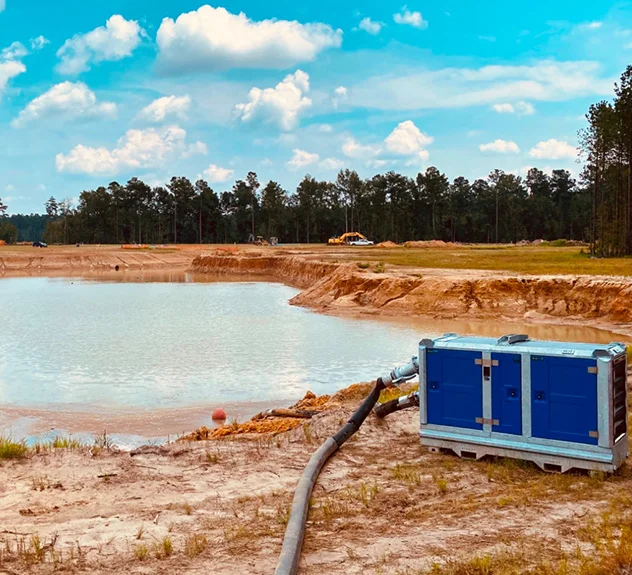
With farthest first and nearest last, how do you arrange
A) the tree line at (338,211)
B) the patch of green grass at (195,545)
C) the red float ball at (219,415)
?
1. the tree line at (338,211)
2. the red float ball at (219,415)
3. the patch of green grass at (195,545)

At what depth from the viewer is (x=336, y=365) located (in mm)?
19672

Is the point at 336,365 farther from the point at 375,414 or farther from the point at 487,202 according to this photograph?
the point at 487,202

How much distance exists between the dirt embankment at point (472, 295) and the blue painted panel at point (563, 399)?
19441 mm

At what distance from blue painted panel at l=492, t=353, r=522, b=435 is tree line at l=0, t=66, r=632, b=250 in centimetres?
12179

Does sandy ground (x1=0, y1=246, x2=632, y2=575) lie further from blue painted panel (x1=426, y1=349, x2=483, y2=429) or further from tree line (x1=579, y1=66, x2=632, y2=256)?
tree line (x1=579, y1=66, x2=632, y2=256)

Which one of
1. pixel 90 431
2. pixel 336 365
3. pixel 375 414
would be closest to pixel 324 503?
pixel 375 414

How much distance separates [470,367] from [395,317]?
21.9 metres

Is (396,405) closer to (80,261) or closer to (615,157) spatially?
(615,157)

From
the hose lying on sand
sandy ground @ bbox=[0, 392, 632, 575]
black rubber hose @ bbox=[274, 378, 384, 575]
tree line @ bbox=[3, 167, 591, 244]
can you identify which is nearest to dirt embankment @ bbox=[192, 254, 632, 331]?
the hose lying on sand

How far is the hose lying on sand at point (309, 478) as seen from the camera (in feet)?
18.5

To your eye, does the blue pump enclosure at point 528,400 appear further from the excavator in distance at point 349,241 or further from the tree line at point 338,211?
the tree line at point 338,211

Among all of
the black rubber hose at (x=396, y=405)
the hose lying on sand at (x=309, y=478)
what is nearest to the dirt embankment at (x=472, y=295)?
the black rubber hose at (x=396, y=405)

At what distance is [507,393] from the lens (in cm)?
833

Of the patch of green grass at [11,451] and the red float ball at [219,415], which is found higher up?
the patch of green grass at [11,451]
